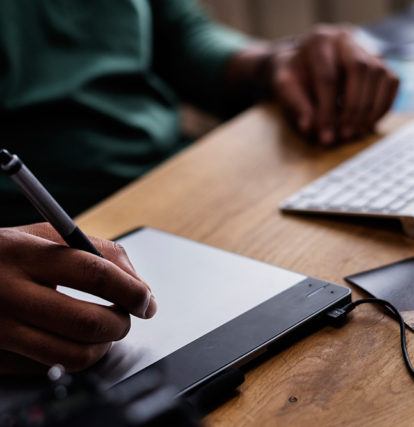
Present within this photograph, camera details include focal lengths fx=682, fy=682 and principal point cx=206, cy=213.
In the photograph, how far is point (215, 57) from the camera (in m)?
1.20

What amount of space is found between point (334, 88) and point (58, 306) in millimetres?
603

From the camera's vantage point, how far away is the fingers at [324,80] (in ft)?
2.89

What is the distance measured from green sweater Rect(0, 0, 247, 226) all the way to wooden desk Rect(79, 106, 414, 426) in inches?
6.4

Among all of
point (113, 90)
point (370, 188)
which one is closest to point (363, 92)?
point (370, 188)

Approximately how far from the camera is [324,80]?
2.97ft

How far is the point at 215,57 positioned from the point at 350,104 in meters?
0.38

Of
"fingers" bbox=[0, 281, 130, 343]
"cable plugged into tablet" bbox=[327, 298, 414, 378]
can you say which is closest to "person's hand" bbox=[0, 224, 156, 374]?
"fingers" bbox=[0, 281, 130, 343]

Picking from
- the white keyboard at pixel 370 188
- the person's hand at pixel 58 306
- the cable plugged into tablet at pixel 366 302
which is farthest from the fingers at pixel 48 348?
the white keyboard at pixel 370 188

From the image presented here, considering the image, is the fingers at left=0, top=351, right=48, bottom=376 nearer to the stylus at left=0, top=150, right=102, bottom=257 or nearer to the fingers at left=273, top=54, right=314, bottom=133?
the stylus at left=0, top=150, right=102, bottom=257

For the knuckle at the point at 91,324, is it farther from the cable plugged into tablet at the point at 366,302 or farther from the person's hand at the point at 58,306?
the cable plugged into tablet at the point at 366,302

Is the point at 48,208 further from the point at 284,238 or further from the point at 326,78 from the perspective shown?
the point at 326,78

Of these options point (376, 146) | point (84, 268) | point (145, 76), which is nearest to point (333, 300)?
point (84, 268)

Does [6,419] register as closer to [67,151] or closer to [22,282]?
[22,282]

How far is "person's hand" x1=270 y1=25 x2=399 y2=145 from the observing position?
0.89m
